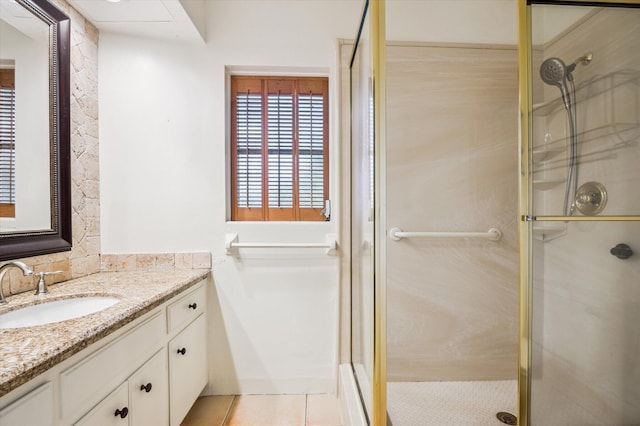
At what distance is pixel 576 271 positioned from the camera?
1088mm

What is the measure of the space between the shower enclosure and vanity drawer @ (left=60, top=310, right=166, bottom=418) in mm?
840

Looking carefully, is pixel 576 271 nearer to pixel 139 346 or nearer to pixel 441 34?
pixel 441 34

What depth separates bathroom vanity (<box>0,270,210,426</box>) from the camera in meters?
0.70

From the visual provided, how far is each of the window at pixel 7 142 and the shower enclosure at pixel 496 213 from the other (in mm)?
1388

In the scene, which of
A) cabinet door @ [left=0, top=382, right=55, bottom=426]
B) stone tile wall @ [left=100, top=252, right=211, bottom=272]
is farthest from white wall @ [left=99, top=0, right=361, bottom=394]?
cabinet door @ [left=0, top=382, right=55, bottom=426]

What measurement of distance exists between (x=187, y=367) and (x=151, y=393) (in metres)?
0.34

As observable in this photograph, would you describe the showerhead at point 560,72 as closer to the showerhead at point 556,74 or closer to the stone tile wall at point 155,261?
the showerhead at point 556,74

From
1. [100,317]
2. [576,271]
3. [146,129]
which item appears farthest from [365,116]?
[146,129]

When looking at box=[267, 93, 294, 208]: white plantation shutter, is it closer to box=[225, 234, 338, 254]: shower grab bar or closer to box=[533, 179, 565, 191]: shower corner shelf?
box=[225, 234, 338, 254]: shower grab bar

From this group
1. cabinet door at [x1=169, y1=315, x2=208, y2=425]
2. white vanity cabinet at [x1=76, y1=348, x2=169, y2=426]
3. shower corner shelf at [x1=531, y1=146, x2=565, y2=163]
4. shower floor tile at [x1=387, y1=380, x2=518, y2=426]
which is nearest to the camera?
white vanity cabinet at [x1=76, y1=348, x2=169, y2=426]

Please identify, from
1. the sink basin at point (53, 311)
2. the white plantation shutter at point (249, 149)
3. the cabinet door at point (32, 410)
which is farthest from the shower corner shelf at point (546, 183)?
the sink basin at point (53, 311)

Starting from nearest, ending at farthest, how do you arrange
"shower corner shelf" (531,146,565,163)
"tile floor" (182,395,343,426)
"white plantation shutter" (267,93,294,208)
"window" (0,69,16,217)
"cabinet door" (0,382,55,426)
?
"cabinet door" (0,382,55,426) → "shower corner shelf" (531,146,565,163) → "window" (0,69,16,217) → "tile floor" (182,395,343,426) → "white plantation shutter" (267,93,294,208)

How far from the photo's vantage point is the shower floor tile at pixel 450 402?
1485mm

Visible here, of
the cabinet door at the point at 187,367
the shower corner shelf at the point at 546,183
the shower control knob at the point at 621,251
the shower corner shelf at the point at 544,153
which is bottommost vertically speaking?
the cabinet door at the point at 187,367
